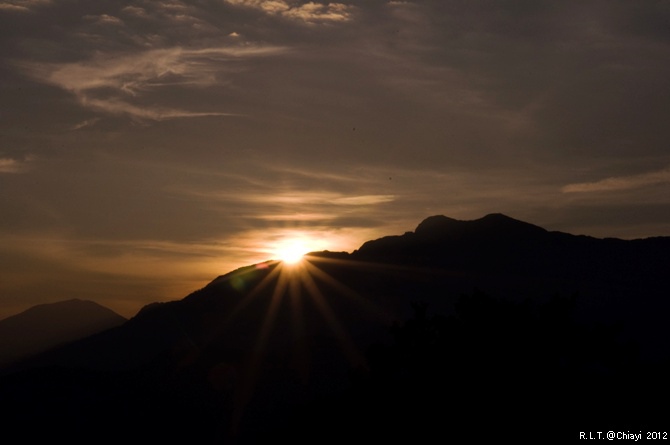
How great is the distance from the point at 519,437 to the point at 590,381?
10346 mm

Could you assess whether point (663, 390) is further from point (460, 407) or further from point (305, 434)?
point (305, 434)

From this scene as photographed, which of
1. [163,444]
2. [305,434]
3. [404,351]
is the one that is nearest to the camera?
→ [404,351]

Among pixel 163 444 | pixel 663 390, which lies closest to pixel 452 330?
pixel 663 390

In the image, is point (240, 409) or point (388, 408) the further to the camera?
point (240, 409)

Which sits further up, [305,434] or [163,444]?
[305,434]

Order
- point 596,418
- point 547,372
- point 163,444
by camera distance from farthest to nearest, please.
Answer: point 163,444 → point 547,372 → point 596,418

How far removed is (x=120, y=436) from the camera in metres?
192

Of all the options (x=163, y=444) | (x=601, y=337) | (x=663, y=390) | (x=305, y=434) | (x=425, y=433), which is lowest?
(x=163, y=444)

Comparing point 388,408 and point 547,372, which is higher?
point 547,372

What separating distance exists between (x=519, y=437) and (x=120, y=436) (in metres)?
162

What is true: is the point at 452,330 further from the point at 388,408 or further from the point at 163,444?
the point at 163,444

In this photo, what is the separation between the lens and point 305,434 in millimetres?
90938

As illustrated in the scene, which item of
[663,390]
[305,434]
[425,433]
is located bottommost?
[305,434]

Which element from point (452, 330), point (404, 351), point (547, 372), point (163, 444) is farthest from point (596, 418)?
point (163, 444)
